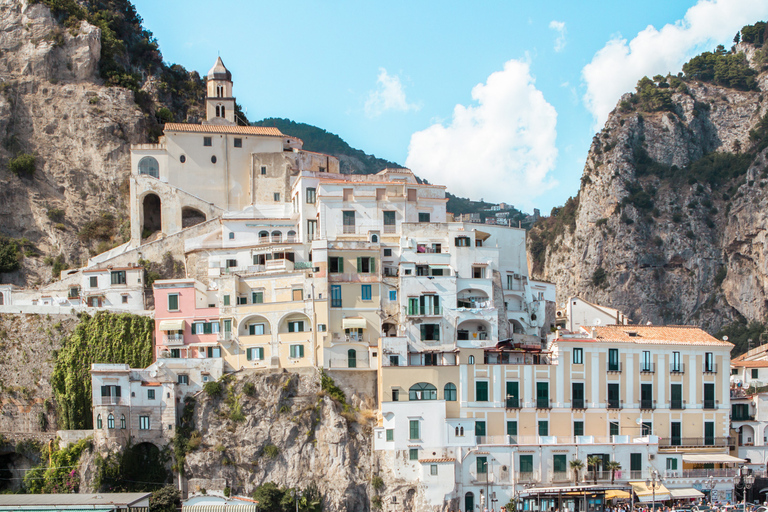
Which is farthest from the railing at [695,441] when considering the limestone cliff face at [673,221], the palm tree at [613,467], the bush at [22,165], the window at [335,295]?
the bush at [22,165]

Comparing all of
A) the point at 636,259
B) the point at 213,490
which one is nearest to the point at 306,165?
the point at 213,490

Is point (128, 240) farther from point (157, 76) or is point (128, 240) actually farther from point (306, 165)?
point (157, 76)

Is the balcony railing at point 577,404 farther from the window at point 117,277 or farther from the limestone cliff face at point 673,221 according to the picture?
the limestone cliff face at point 673,221

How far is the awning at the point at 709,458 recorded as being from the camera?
5441 cm

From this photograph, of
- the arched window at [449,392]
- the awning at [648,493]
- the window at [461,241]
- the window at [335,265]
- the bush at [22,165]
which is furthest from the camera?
the bush at [22,165]

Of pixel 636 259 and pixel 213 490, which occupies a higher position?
pixel 636 259

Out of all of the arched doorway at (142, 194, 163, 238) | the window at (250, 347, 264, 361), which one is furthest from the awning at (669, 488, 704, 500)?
the arched doorway at (142, 194, 163, 238)

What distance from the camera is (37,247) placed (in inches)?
2953

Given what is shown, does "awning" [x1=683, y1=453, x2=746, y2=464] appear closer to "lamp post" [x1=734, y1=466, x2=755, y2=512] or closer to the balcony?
"lamp post" [x1=734, y1=466, x2=755, y2=512]

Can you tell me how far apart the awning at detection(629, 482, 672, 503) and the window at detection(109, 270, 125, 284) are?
1406 inches

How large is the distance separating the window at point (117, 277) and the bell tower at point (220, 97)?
25.1 metres

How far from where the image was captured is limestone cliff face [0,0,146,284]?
76.2 meters

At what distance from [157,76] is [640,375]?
→ 56932mm

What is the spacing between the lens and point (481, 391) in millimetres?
55188
